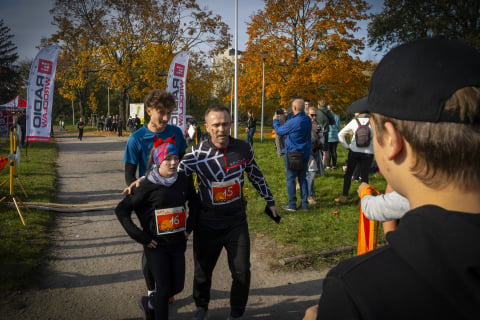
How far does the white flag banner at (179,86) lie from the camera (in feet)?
33.1

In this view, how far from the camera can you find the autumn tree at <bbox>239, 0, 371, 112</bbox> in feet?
66.5

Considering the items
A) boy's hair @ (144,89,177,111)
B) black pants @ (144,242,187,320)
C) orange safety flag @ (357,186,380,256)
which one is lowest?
black pants @ (144,242,187,320)

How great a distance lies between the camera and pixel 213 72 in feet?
87.9

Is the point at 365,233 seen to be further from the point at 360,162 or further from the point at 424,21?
the point at 424,21

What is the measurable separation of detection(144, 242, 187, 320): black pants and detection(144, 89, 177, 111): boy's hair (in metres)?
1.54

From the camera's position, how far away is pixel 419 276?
0.67 meters

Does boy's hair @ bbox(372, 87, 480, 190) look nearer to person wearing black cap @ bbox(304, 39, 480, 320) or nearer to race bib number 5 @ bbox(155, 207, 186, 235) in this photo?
person wearing black cap @ bbox(304, 39, 480, 320)

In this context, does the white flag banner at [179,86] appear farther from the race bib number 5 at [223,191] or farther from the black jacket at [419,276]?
the black jacket at [419,276]

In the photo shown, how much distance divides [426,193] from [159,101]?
3393mm

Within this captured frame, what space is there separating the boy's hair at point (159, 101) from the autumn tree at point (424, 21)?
1592 centimetres

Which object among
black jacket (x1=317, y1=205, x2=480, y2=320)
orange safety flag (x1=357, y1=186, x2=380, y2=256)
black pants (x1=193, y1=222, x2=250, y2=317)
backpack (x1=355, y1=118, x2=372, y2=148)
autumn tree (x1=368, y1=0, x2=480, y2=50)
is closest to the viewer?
black jacket (x1=317, y1=205, x2=480, y2=320)

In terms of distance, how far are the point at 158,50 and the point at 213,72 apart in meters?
5.21

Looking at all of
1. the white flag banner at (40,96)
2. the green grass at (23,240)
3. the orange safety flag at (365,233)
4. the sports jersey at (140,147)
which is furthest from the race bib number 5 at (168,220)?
the white flag banner at (40,96)

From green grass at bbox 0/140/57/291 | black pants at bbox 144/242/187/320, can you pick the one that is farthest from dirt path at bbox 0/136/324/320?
black pants at bbox 144/242/187/320
